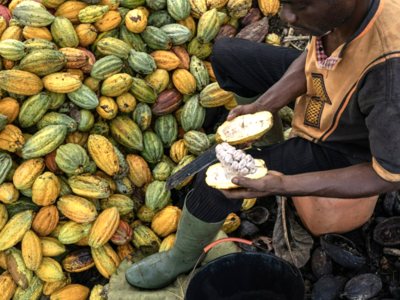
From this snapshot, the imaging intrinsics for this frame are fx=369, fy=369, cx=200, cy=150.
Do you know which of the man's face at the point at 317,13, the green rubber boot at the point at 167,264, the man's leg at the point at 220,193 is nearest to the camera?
the man's face at the point at 317,13

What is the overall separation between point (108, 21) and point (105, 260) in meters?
1.82

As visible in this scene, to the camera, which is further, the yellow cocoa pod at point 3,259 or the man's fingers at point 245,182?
the yellow cocoa pod at point 3,259

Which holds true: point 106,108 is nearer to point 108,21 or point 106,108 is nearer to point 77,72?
point 77,72

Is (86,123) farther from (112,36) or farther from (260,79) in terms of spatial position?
(260,79)

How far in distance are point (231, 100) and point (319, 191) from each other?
1598mm

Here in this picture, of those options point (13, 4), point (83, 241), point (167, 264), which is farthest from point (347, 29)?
point (13, 4)

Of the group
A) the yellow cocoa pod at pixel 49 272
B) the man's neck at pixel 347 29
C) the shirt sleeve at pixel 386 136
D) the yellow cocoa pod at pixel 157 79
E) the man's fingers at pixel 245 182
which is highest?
the man's neck at pixel 347 29

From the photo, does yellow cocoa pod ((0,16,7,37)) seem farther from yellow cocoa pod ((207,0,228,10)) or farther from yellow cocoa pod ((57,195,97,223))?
yellow cocoa pod ((207,0,228,10))

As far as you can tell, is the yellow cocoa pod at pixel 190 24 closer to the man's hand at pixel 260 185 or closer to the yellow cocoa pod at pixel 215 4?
the yellow cocoa pod at pixel 215 4

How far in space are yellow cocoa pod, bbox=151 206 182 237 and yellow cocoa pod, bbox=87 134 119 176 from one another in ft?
1.53

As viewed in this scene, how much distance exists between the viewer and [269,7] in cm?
344

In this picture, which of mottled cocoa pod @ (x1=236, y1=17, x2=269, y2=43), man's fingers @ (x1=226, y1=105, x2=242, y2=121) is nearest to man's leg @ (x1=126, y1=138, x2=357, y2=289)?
man's fingers @ (x1=226, y1=105, x2=242, y2=121)

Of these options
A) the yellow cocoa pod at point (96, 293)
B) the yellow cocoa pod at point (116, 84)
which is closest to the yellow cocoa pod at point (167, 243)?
the yellow cocoa pod at point (96, 293)

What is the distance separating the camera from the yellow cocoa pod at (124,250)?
2.70 m
